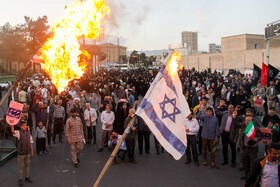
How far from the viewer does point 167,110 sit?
3652mm

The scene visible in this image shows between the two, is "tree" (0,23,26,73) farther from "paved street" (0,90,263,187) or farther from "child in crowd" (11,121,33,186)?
"child in crowd" (11,121,33,186)

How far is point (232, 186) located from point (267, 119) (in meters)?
2.42

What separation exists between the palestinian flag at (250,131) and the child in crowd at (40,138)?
20.4 ft

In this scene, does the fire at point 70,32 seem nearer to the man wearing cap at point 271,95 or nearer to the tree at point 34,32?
the man wearing cap at point 271,95

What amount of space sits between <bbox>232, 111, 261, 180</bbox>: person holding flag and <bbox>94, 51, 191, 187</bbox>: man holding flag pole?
3573 millimetres

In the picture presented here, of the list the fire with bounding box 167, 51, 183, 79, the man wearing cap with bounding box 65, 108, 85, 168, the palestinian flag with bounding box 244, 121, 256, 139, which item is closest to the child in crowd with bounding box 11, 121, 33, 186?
the man wearing cap with bounding box 65, 108, 85, 168

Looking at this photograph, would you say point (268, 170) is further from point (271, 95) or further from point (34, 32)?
point (34, 32)

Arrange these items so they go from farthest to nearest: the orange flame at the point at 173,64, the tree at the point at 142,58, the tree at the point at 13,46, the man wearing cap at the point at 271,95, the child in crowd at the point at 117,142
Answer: the tree at the point at 142,58 < the tree at the point at 13,46 < the man wearing cap at the point at 271,95 < the child in crowd at the point at 117,142 < the orange flame at the point at 173,64

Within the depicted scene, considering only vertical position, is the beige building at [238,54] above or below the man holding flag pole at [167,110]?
above

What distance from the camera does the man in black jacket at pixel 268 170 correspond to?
3.77 metres

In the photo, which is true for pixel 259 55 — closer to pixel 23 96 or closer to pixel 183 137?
pixel 23 96

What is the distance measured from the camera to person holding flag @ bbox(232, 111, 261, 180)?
640 cm

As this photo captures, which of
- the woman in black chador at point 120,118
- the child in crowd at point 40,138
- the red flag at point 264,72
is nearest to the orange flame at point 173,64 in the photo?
the woman in black chador at point 120,118

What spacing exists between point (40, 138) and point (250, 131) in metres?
6.44
